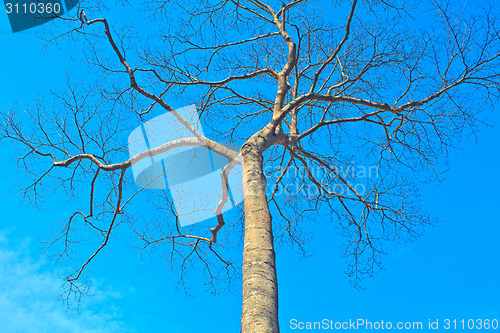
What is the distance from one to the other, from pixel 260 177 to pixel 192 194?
1.65 metres

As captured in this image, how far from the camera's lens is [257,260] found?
2.88 metres

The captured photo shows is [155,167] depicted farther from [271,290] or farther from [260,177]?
[271,290]

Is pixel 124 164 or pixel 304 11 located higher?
pixel 304 11

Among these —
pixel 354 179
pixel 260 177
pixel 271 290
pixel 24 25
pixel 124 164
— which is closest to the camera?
pixel 271 290

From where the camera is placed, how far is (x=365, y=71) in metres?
5.45

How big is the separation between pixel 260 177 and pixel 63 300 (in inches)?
139

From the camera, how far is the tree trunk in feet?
8.10

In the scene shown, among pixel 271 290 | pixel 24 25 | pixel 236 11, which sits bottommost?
pixel 271 290

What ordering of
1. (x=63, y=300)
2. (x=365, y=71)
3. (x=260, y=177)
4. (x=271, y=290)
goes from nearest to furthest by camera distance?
(x=271, y=290) → (x=260, y=177) → (x=63, y=300) → (x=365, y=71)

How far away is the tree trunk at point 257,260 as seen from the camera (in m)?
2.47

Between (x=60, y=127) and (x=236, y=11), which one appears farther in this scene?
(x=236, y=11)

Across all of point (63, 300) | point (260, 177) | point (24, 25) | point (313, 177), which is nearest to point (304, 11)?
point (313, 177)

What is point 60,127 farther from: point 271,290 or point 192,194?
point 271,290

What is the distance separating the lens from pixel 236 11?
5570 mm
